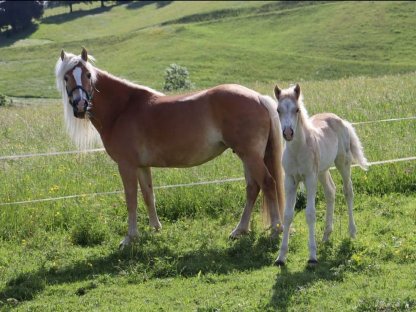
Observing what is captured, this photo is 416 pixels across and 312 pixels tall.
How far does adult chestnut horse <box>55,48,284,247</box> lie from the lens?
747cm

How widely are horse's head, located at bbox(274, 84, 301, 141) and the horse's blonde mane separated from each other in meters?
2.67

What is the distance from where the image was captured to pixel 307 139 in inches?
252

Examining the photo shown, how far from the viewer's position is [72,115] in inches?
307

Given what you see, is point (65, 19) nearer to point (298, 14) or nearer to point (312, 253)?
point (298, 14)

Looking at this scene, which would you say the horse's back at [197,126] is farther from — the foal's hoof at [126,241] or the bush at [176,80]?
the bush at [176,80]

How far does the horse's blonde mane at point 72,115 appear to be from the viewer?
24.1 ft

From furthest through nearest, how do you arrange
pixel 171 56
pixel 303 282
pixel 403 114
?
pixel 171 56 → pixel 403 114 → pixel 303 282

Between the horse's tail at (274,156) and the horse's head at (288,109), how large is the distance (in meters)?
1.46

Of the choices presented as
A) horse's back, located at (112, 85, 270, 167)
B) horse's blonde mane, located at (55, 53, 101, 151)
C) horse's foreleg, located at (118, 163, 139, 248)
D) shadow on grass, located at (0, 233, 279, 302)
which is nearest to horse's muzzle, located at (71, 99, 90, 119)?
horse's blonde mane, located at (55, 53, 101, 151)

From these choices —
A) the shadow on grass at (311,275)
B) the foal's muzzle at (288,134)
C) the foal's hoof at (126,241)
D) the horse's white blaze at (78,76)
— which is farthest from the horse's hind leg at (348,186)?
the horse's white blaze at (78,76)

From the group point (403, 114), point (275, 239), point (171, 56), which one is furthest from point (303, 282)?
point (171, 56)

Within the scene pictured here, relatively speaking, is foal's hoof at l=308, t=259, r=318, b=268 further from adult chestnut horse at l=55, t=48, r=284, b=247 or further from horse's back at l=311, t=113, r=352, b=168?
horse's back at l=311, t=113, r=352, b=168

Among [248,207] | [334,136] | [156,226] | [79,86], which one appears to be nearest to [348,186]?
[334,136]

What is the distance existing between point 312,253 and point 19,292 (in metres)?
3.10
